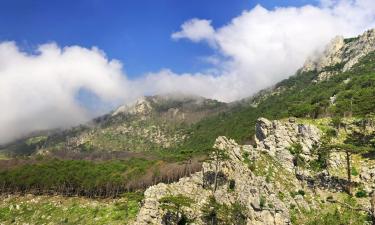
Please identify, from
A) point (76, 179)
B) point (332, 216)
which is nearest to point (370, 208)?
point (332, 216)

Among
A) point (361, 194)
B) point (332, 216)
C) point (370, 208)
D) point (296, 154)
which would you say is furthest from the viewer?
point (296, 154)

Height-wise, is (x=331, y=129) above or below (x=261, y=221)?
above

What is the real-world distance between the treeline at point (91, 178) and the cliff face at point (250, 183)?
130 feet

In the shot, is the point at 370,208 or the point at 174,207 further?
the point at 174,207

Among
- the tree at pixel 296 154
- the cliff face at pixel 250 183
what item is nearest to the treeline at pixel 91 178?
the cliff face at pixel 250 183

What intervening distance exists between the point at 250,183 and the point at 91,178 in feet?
262

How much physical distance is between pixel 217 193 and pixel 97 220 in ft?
125

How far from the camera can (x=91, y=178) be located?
147875 millimetres

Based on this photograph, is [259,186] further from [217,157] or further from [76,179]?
[76,179]

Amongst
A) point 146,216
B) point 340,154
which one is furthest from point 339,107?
point 146,216

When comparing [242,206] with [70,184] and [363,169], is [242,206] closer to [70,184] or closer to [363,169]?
[363,169]

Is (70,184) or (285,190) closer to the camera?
(285,190)

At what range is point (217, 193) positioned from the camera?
89000 millimetres

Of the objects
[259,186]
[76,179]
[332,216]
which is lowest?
[332,216]
